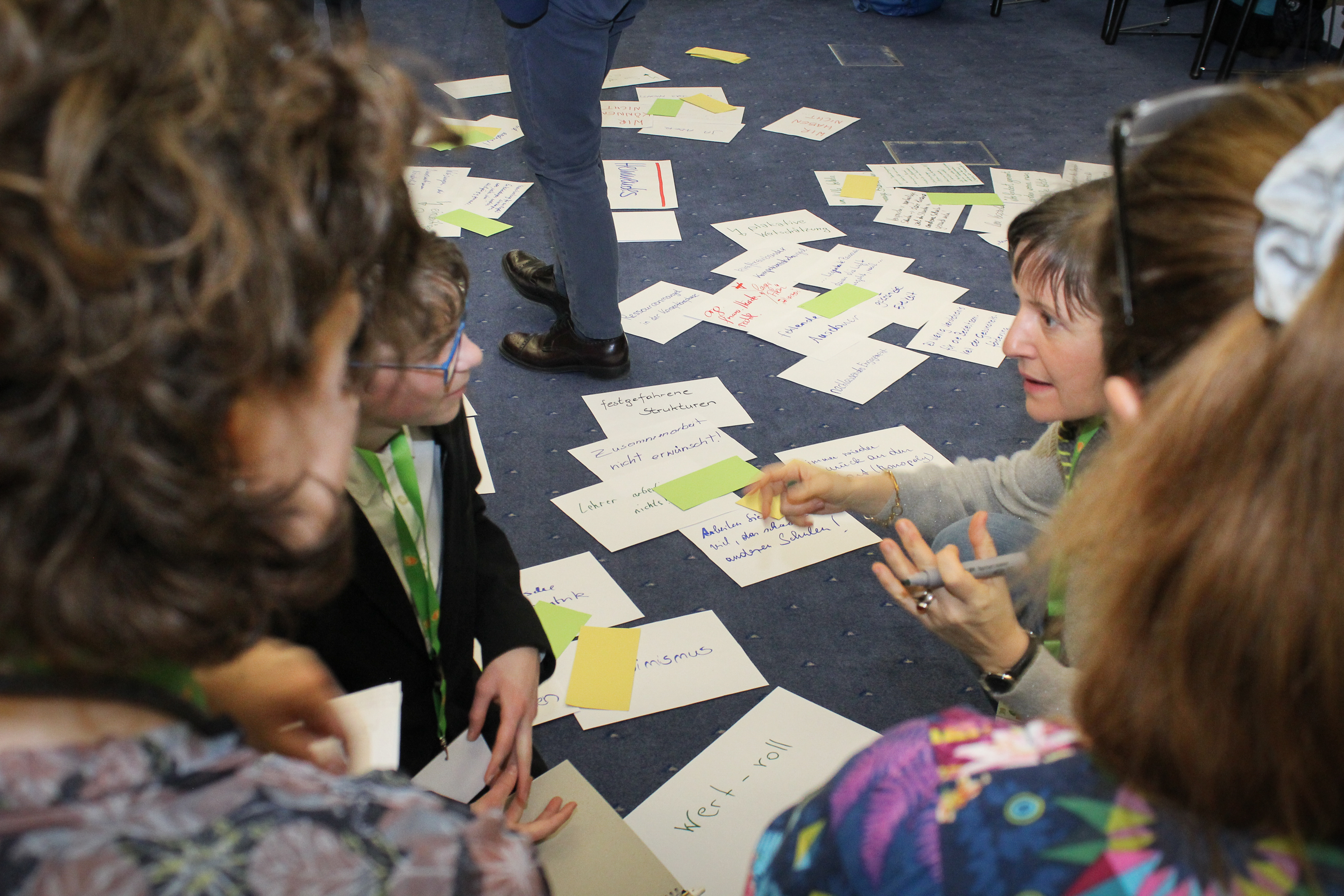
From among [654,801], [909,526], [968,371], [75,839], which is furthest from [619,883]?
[968,371]

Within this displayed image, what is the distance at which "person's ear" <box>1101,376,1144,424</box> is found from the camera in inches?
20.4

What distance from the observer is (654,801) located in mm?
1219

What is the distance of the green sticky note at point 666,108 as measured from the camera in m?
3.26

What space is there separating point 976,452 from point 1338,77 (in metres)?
1.35

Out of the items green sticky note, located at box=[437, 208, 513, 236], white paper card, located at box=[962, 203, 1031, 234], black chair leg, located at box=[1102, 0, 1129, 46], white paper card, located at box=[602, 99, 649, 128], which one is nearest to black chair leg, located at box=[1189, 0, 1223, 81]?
black chair leg, located at box=[1102, 0, 1129, 46]

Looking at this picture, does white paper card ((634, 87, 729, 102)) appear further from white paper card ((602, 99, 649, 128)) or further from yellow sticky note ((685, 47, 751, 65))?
yellow sticky note ((685, 47, 751, 65))

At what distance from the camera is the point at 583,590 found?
60.2 inches

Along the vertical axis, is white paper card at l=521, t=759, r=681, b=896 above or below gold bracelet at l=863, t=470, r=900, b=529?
below

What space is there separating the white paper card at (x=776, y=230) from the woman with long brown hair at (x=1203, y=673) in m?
2.10

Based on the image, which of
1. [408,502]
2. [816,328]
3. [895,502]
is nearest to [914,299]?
[816,328]

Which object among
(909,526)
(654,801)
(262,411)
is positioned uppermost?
(262,411)

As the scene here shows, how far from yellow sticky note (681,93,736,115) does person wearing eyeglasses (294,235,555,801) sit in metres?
2.54

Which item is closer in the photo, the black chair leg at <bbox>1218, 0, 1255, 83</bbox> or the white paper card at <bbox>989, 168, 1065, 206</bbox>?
the white paper card at <bbox>989, 168, 1065, 206</bbox>

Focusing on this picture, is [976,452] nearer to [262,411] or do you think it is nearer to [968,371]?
[968,371]
